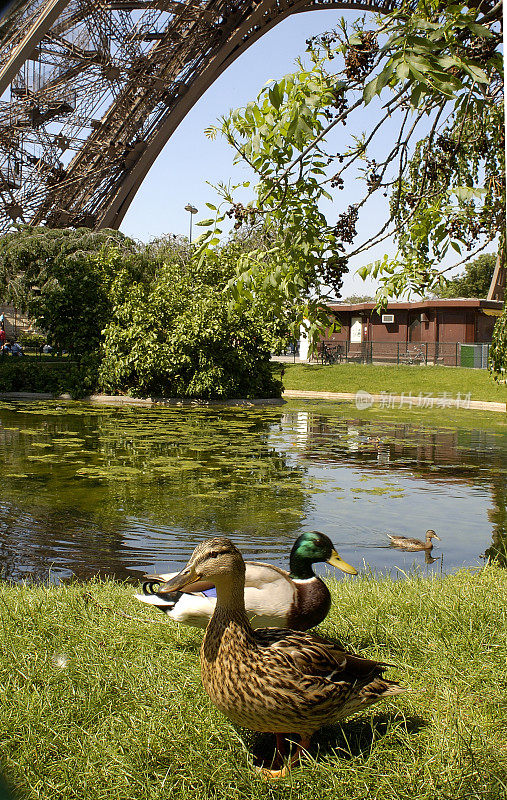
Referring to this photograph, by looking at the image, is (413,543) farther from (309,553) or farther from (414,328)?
(414,328)

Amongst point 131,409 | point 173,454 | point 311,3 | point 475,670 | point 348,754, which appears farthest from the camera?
point 311,3

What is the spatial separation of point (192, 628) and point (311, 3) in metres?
26.3

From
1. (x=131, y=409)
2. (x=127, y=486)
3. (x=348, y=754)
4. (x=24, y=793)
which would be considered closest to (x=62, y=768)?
(x=24, y=793)

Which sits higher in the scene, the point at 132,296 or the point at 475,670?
the point at 132,296

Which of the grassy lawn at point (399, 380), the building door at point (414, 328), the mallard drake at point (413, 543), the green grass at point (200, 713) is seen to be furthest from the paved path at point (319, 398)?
the building door at point (414, 328)

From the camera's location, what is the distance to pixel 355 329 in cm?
3894

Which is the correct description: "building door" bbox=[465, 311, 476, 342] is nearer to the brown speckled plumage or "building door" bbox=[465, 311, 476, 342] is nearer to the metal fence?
the metal fence

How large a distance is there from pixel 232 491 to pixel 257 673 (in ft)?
18.3

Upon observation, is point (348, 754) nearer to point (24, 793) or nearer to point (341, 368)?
point (24, 793)

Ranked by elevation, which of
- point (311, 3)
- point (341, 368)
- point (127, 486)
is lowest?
point (127, 486)

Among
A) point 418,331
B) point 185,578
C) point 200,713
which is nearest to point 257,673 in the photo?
point 185,578

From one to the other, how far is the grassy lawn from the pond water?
863 cm

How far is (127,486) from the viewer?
773cm

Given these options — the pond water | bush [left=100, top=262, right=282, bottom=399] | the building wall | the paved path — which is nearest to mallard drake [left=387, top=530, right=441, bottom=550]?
the pond water
